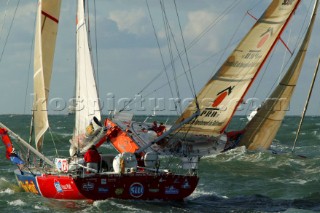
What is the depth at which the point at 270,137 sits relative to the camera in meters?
39.8

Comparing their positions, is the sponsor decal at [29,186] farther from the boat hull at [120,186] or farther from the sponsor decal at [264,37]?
the sponsor decal at [264,37]

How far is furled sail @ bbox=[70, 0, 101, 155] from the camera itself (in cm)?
2600

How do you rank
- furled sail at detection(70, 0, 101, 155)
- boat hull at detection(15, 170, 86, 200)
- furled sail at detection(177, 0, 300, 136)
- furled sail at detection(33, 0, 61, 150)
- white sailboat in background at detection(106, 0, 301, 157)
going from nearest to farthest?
boat hull at detection(15, 170, 86, 200) < furled sail at detection(33, 0, 61, 150) < furled sail at detection(70, 0, 101, 155) < white sailboat in background at detection(106, 0, 301, 157) < furled sail at detection(177, 0, 300, 136)

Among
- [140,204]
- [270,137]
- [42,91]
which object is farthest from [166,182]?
[270,137]

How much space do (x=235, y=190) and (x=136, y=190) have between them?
22.3ft

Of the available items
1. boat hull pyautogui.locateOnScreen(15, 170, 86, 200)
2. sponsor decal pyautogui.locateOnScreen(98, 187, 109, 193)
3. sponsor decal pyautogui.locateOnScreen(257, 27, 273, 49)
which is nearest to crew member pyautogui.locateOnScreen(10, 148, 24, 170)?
boat hull pyautogui.locateOnScreen(15, 170, 86, 200)

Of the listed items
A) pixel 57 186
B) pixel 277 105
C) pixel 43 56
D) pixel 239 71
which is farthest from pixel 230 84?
pixel 57 186

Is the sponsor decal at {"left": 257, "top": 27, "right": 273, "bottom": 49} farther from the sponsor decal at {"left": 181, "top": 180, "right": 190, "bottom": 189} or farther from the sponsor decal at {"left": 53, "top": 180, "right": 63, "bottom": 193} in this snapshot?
the sponsor decal at {"left": 53, "top": 180, "right": 63, "bottom": 193}

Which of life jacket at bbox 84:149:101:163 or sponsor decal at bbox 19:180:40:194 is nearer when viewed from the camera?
life jacket at bbox 84:149:101:163

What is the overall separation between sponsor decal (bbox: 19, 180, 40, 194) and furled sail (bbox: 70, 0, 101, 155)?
5.45 ft

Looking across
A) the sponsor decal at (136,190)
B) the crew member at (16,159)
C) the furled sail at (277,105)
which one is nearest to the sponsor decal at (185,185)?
the sponsor decal at (136,190)

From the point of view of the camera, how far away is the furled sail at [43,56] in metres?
24.8

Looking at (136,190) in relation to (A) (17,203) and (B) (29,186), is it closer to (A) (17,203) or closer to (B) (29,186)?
(B) (29,186)

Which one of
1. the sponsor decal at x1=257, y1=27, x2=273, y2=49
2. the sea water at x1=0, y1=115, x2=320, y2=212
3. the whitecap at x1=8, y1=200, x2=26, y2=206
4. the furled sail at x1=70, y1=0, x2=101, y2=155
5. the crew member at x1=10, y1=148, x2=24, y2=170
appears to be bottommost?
the whitecap at x1=8, y1=200, x2=26, y2=206
